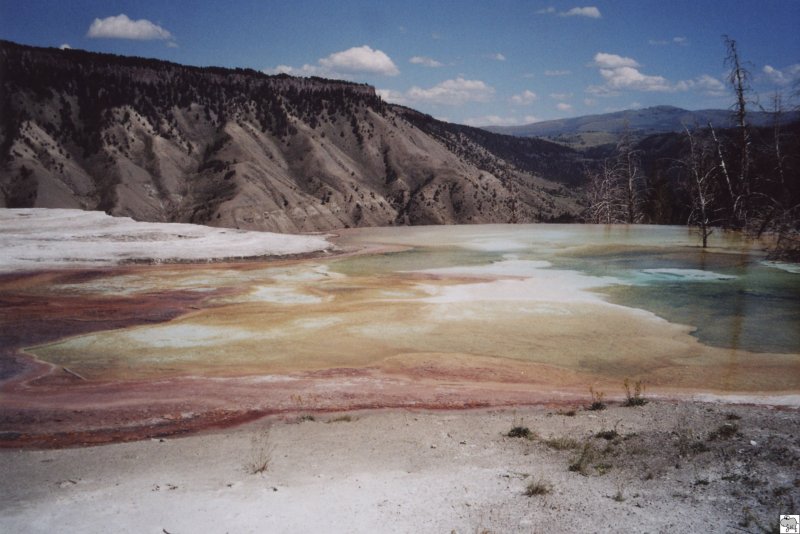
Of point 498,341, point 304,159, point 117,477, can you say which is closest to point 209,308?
point 498,341

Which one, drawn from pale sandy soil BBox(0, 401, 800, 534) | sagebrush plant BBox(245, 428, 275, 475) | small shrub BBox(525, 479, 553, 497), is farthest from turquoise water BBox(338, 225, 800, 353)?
sagebrush plant BBox(245, 428, 275, 475)

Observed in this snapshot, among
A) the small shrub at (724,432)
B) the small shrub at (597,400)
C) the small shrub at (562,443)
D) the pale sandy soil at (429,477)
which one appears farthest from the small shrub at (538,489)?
the small shrub at (597,400)

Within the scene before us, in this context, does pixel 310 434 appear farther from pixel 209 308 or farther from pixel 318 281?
pixel 318 281

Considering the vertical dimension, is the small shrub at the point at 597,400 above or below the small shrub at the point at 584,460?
below

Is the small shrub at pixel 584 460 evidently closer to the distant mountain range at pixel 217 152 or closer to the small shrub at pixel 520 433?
the small shrub at pixel 520 433

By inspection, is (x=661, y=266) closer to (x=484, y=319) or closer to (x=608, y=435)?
(x=484, y=319)

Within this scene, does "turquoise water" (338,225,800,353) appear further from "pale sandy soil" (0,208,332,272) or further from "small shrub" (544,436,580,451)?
"small shrub" (544,436,580,451)
